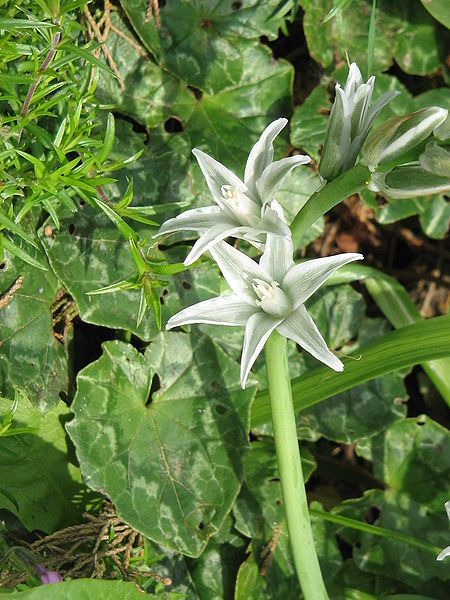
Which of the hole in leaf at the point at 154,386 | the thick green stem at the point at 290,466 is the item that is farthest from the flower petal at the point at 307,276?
the hole in leaf at the point at 154,386

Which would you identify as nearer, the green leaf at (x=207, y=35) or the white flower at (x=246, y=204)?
the white flower at (x=246, y=204)

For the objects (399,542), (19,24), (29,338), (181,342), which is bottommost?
(399,542)

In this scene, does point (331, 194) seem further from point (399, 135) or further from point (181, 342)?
point (181, 342)

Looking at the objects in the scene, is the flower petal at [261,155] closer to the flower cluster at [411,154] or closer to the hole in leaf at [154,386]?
the flower cluster at [411,154]

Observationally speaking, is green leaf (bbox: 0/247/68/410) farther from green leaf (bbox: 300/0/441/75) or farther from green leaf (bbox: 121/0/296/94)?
green leaf (bbox: 300/0/441/75)

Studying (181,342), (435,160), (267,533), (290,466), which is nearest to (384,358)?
(290,466)

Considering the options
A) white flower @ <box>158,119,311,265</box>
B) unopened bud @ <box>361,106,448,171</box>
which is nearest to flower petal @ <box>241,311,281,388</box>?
white flower @ <box>158,119,311,265</box>

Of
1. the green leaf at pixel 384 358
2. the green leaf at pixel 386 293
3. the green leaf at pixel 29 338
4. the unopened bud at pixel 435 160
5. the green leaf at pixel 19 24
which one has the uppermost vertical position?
the green leaf at pixel 19 24
